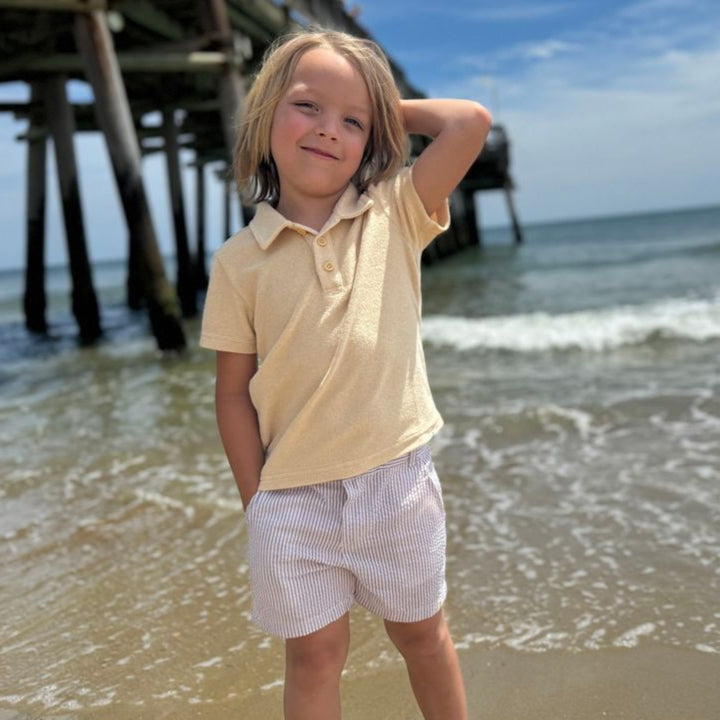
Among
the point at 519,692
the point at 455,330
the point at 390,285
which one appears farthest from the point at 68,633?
the point at 455,330

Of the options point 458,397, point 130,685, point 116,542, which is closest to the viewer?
point 130,685

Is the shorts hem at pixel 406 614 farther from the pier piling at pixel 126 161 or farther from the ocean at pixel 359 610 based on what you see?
the pier piling at pixel 126 161

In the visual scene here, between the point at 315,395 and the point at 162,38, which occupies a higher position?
the point at 162,38

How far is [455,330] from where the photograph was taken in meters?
10.4

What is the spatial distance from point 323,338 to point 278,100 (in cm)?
53

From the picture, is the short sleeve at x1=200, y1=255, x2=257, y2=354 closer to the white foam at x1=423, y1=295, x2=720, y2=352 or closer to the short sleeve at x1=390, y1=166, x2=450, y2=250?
the short sleeve at x1=390, y1=166, x2=450, y2=250

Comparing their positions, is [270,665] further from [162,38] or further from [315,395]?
[162,38]

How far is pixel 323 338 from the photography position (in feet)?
5.46

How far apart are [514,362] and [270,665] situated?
5.75 meters

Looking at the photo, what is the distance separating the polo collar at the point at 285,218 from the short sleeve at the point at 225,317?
0.10m

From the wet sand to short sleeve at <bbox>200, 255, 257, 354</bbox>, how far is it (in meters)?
1.07

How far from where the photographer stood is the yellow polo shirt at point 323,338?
166 centimetres

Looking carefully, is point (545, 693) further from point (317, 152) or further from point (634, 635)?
point (317, 152)

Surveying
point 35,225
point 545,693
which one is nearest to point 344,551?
point 545,693
